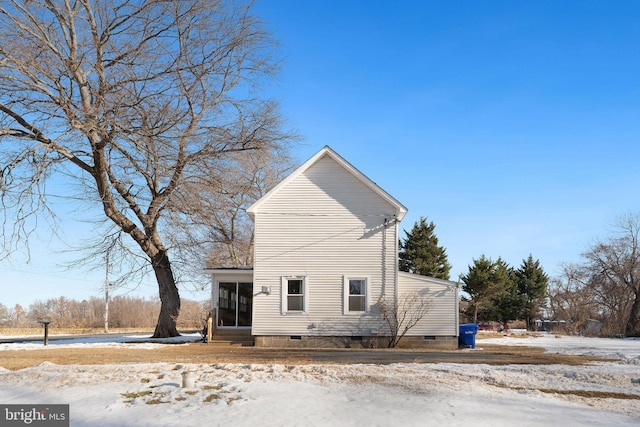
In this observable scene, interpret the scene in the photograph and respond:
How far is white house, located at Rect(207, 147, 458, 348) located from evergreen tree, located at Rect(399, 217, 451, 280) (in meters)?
29.0

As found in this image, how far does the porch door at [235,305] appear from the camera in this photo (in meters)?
23.5

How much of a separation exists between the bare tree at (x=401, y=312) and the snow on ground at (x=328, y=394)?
28.7 feet

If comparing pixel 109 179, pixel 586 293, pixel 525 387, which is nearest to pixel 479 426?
pixel 525 387

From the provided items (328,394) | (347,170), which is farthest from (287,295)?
(328,394)

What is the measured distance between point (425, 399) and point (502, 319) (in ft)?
157

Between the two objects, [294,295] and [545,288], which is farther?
[545,288]

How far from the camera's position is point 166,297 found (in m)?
25.1

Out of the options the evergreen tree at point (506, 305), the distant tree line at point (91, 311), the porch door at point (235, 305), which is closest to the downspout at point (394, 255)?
the porch door at point (235, 305)

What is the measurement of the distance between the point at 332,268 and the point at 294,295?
1727mm

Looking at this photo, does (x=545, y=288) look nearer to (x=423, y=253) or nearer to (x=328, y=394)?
(x=423, y=253)

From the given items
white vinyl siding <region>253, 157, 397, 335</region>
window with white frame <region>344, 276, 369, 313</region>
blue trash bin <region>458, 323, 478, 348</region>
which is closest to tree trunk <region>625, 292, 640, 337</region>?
blue trash bin <region>458, 323, 478, 348</region>

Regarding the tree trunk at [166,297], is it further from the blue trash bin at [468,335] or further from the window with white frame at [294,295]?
the blue trash bin at [468,335]

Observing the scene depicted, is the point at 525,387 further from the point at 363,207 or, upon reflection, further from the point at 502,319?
the point at 502,319

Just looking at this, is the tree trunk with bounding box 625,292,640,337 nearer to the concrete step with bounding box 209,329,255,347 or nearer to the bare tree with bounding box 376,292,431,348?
the bare tree with bounding box 376,292,431,348
